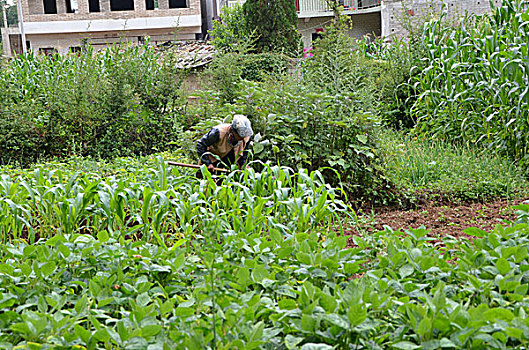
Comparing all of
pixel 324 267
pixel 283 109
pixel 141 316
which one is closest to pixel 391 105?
pixel 283 109

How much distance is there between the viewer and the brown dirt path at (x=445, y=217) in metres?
4.70

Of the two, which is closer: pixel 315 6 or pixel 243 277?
pixel 243 277

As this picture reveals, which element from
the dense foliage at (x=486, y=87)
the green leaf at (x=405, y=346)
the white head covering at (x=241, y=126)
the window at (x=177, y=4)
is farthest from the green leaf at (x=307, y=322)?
the window at (x=177, y=4)

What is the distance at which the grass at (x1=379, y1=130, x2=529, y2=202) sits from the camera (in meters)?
5.89

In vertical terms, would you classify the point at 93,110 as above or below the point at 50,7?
below

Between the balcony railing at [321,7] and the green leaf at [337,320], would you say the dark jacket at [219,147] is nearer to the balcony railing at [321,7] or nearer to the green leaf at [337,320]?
the green leaf at [337,320]

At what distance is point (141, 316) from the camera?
1.93 metres

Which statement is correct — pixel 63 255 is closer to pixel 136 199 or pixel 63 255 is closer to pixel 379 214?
pixel 136 199

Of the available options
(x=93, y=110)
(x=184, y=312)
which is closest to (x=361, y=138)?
(x=184, y=312)

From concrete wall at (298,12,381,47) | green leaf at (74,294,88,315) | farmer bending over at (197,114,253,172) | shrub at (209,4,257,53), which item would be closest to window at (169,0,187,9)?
concrete wall at (298,12,381,47)

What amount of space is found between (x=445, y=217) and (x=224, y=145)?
7.39 feet

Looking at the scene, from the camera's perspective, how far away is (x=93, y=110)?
841 cm

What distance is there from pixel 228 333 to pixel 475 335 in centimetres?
81

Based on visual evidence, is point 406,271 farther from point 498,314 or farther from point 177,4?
point 177,4
